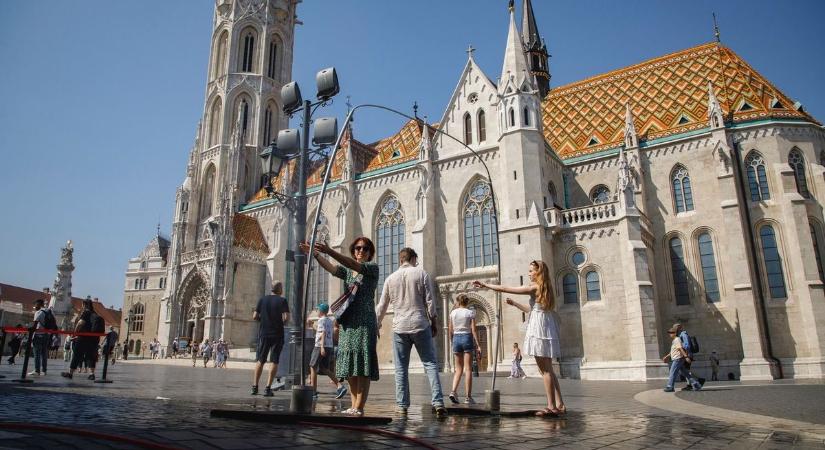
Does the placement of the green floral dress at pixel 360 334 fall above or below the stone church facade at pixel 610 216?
below

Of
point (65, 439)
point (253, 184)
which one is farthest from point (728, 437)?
point (253, 184)

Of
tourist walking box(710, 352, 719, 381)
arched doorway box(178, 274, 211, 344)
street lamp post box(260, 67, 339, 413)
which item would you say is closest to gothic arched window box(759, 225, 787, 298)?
tourist walking box(710, 352, 719, 381)

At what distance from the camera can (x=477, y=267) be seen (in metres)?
27.6

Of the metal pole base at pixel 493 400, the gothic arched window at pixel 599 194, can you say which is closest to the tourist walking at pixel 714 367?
the gothic arched window at pixel 599 194

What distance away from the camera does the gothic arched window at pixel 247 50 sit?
1810 inches

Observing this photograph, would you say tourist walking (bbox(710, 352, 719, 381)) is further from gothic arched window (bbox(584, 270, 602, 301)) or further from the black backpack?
the black backpack

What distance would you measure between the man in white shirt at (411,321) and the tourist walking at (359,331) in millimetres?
295

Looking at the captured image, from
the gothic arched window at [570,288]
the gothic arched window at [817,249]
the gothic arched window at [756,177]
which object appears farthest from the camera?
the gothic arched window at [756,177]

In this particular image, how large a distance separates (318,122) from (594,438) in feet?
20.7

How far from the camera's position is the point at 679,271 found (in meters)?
25.5

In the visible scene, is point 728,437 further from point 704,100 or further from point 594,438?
point 704,100

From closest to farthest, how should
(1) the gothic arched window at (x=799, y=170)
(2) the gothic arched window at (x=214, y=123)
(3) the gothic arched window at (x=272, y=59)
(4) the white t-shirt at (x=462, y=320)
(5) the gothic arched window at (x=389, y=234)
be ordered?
(4) the white t-shirt at (x=462, y=320), (1) the gothic arched window at (x=799, y=170), (5) the gothic arched window at (x=389, y=234), (2) the gothic arched window at (x=214, y=123), (3) the gothic arched window at (x=272, y=59)

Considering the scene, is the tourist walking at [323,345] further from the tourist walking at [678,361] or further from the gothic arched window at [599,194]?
the gothic arched window at [599,194]

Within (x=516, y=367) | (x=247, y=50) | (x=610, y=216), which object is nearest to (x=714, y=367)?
(x=610, y=216)
